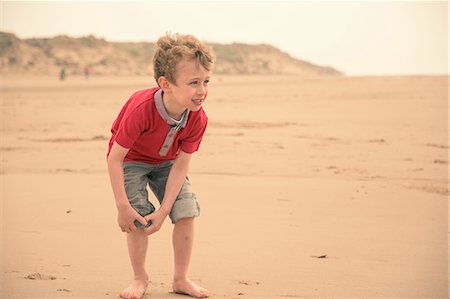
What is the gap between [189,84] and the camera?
10.3 feet

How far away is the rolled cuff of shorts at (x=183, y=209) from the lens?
3.27m

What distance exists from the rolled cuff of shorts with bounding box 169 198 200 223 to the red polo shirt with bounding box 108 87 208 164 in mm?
249

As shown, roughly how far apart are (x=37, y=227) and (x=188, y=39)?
2063 mm

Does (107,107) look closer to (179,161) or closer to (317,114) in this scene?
(317,114)

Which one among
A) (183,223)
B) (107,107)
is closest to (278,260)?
(183,223)

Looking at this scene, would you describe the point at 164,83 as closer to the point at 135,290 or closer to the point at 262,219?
the point at 135,290

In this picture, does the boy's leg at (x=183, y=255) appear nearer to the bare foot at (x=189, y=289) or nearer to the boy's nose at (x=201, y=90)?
the bare foot at (x=189, y=289)

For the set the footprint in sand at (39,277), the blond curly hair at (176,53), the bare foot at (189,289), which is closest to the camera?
the blond curly hair at (176,53)

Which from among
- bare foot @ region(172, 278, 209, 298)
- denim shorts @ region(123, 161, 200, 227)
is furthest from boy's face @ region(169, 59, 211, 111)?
bare foot @ region(172, 278, 209, 298)

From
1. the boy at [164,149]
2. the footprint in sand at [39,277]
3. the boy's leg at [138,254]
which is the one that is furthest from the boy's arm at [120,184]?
the footprint in sand at [39,277]

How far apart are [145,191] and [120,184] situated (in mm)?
233

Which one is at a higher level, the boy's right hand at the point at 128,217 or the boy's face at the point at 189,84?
the boy's face at the point at 189,84

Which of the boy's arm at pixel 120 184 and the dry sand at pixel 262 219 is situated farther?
the dry sand at pixel 262 219

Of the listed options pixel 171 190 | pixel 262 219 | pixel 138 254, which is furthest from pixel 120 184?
pixel 262 219
